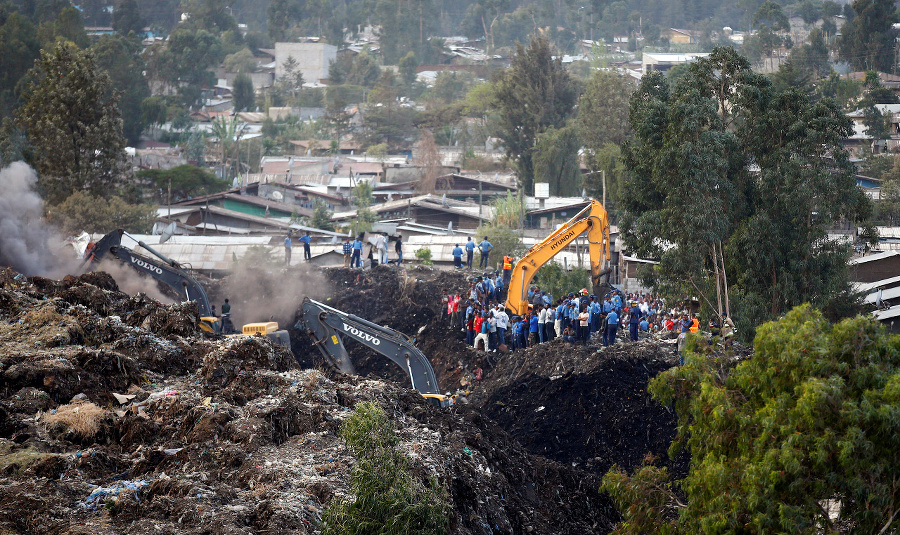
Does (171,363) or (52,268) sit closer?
(171,363)

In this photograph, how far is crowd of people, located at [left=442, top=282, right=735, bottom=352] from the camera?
2581cm

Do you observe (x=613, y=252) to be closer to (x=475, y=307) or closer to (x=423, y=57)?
(x=475, y=307)

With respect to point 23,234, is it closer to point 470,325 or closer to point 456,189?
point 470,325

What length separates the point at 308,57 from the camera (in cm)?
13300

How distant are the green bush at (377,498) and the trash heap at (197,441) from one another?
1710mm

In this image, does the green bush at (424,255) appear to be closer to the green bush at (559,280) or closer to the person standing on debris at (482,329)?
the green bush at (559,280)

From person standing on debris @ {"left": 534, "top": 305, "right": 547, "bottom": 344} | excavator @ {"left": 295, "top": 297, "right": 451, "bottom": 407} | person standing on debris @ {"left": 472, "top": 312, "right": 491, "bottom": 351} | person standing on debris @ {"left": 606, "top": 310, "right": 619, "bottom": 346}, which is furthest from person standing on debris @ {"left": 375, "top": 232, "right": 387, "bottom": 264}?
person standing on debris @ {"left": 606, "top": 310, "right": 619, "bottom": 346}

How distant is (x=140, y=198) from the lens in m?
51.8

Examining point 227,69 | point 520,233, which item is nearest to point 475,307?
point 520,233

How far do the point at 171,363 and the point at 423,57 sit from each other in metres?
125

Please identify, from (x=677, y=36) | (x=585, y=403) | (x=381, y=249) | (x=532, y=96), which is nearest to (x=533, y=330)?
(x=585, y=403)

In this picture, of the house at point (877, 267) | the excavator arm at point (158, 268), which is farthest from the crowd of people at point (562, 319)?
the house at point (877, 267)

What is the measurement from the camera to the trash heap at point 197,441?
12273 millimetres

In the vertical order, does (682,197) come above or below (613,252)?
above
